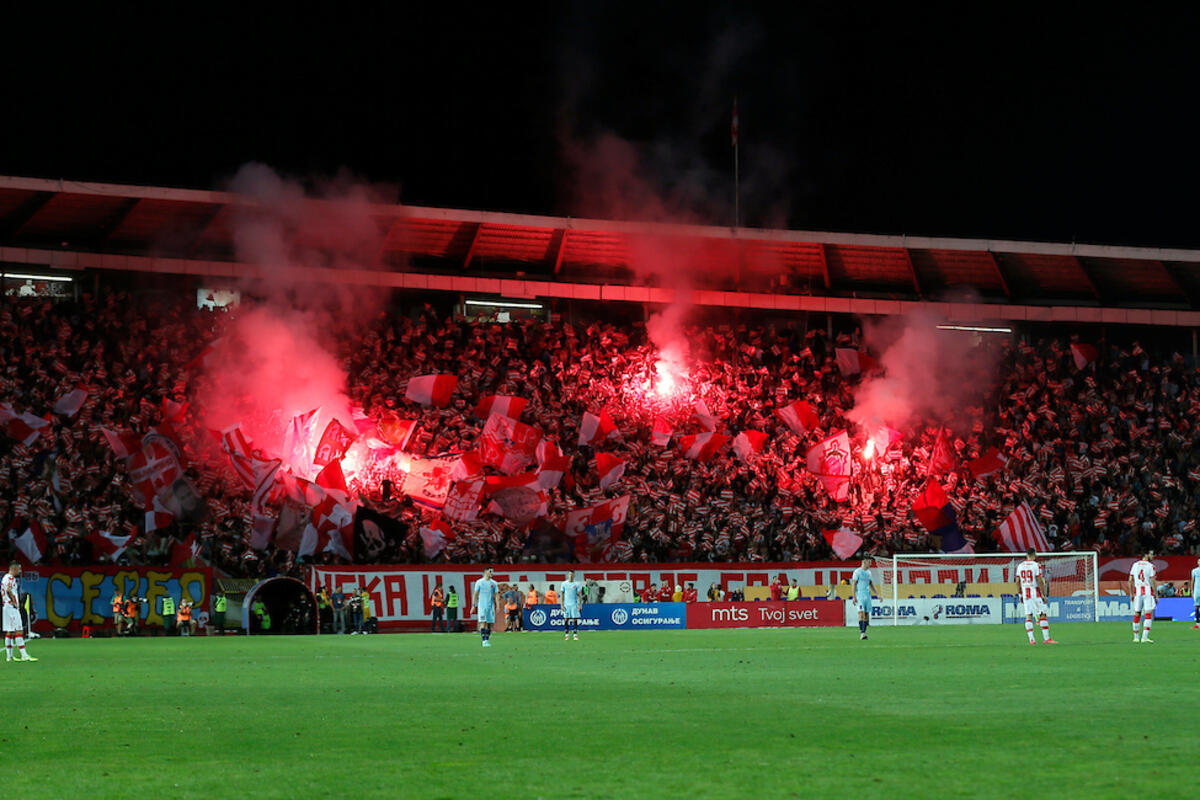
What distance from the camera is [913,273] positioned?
5672 cm

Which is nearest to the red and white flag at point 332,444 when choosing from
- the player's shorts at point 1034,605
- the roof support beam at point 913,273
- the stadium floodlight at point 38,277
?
the stadium floodlight at point 38,277

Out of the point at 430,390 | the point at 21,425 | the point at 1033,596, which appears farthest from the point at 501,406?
the point at 1033,596

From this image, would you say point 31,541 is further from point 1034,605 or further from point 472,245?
point 1034,605

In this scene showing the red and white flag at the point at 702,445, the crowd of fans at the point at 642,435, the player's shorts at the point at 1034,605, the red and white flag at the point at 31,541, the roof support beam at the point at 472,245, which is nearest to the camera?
the player's shorts at the point at 1034,605

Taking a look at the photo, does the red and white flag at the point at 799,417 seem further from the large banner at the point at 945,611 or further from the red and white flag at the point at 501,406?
the red and white flag at the point at 501,406

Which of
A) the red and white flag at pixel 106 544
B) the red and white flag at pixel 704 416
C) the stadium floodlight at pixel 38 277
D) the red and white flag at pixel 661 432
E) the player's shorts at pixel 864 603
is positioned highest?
the stadium floodlight at pixel 38 277

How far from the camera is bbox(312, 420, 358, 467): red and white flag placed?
4606 centimetres

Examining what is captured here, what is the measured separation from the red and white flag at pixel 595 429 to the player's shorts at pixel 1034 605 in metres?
23.6

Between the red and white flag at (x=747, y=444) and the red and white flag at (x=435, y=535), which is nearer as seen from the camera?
the red and white flag at (x=435, y=535)

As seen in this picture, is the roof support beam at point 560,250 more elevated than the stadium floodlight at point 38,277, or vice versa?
the roof support beam at point 560,250

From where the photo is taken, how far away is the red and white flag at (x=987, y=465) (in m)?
49.4

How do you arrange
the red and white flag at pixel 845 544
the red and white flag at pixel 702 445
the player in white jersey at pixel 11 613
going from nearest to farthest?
the player in white jersey at pixel 11 613 < the red and white flag at pixel 845 544 < the red and white flag at pixel 702 445

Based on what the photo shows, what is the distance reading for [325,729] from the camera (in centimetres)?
1164

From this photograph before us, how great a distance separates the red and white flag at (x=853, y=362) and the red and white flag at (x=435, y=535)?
64.8ft
